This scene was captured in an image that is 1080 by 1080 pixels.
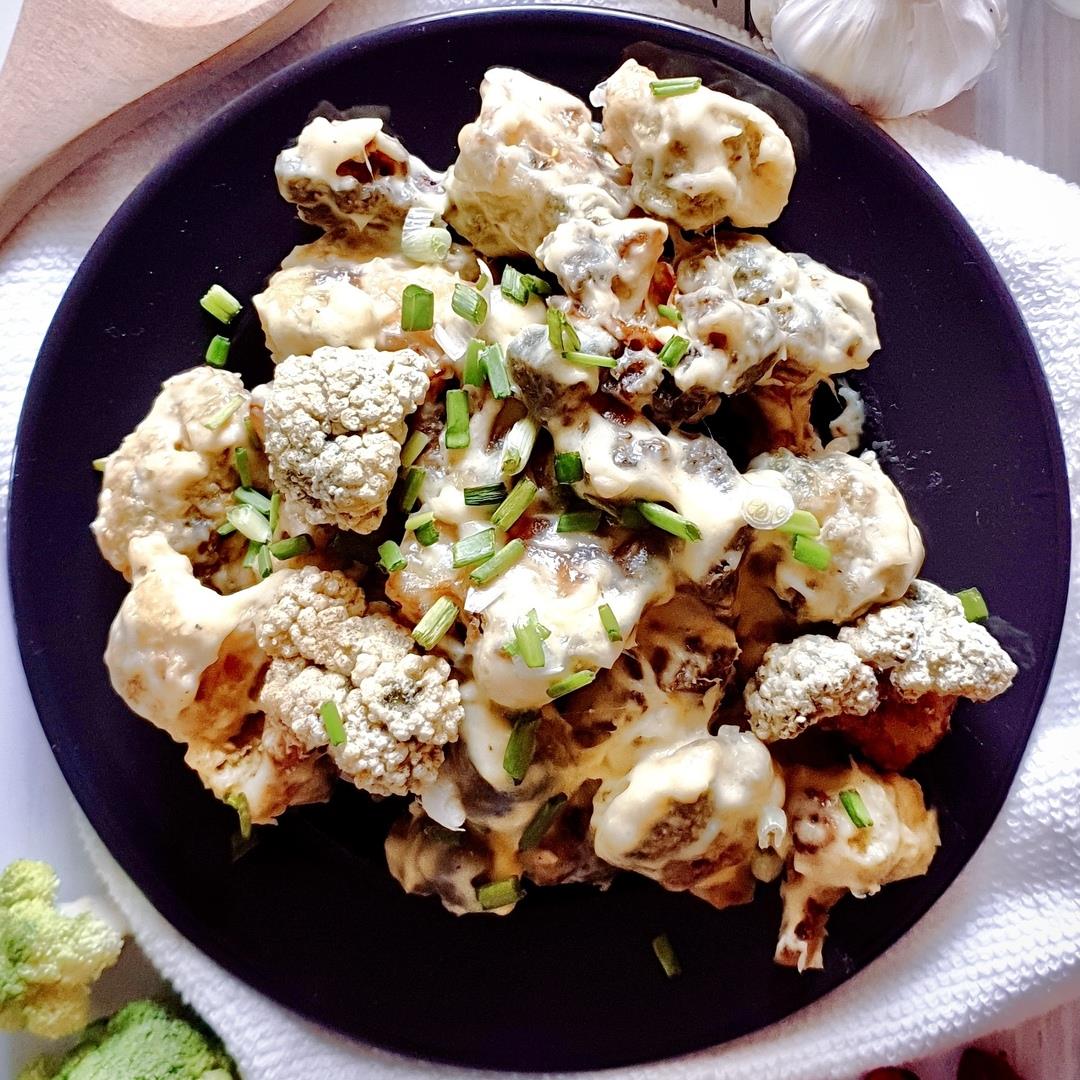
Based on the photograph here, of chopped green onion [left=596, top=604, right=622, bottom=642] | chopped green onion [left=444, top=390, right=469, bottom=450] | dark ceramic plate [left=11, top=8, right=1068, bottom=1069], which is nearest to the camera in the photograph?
chopped green onion [left=596, top=604, right=622, bottom=642]

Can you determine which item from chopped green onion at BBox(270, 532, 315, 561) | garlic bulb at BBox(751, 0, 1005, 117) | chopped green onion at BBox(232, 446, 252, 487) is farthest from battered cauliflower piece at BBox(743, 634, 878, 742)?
garlic bulb at BBox(751, 0, 1005, 117)

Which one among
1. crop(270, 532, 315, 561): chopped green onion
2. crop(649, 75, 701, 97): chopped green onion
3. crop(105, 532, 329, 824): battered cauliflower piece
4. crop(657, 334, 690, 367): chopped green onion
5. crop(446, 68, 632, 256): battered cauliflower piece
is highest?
crop(649, 75, 701, 97): chopped green onion

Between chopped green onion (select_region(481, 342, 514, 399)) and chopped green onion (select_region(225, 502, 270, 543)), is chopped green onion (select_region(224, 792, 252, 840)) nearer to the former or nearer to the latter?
chopped green onion (select_region(225, 502, 270, 543))

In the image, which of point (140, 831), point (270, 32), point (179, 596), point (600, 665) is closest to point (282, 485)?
point (179, 596)

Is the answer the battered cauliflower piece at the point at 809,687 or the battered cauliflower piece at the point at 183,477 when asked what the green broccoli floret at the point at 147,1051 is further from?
the battered cauliflower piece at the point at 809,687

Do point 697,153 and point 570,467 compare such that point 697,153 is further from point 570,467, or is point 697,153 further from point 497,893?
point 497,893

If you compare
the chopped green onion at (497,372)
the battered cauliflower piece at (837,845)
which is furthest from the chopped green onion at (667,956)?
the chopped green onion at (497,372)

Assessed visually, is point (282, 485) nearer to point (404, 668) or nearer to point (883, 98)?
point (404, 668)
